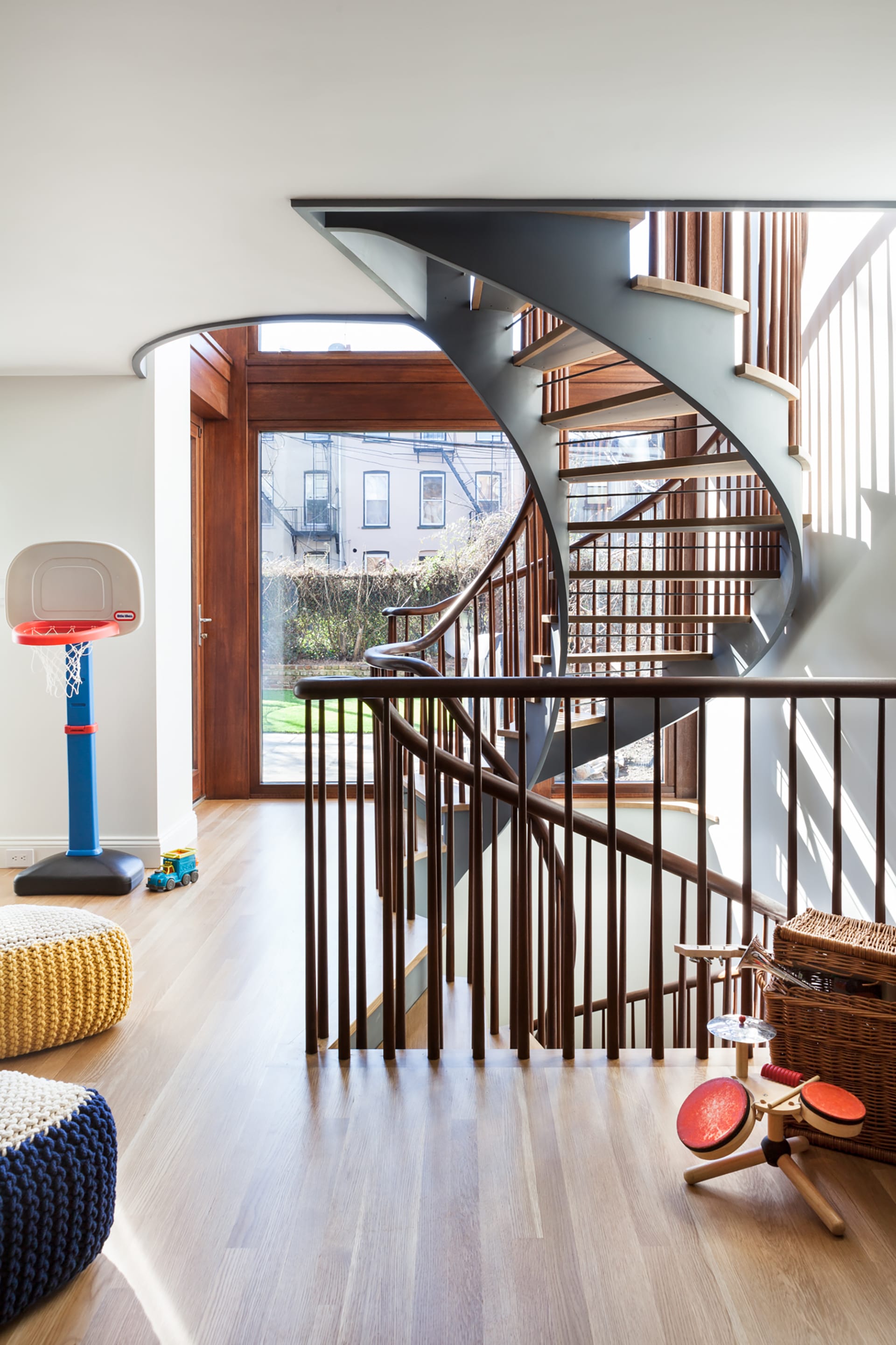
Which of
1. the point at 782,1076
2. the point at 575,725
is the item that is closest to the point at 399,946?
the point at 782,1076

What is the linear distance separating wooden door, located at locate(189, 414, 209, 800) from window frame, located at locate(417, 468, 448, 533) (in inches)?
56.5

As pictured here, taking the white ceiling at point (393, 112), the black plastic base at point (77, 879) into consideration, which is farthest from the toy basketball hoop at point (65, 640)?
the white ceiling at point (393, 112)

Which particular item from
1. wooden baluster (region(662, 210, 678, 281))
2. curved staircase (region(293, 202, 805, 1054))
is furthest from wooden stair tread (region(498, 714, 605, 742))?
wooden baluster (region(662, 210, 678, 281))

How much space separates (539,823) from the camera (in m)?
3.26

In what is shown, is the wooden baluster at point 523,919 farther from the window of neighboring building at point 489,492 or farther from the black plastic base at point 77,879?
the window of neighboring building at point 489,492

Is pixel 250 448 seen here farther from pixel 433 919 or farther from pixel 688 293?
pixel 433 919

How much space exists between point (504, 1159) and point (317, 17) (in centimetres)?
225

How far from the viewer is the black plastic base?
12.2ft

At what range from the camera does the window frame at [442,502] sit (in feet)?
19.2

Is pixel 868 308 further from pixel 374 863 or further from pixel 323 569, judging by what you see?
pixel 323 569

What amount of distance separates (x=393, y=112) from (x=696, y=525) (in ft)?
6.86

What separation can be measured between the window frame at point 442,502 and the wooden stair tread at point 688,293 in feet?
9.75

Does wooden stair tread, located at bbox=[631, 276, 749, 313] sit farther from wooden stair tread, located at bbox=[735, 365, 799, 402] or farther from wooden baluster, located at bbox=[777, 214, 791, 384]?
wooden baluster, located at bbox=[777, 214, 791, 384]

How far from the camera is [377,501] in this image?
5875 mm
